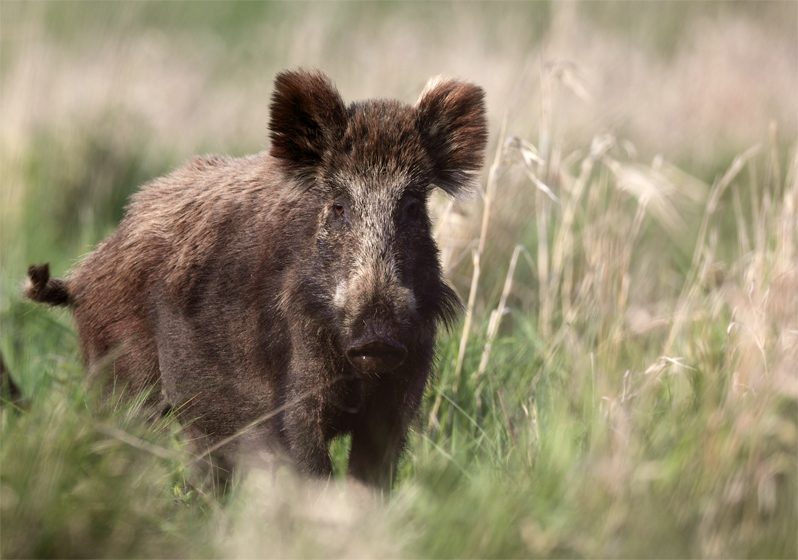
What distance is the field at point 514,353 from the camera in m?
3.04

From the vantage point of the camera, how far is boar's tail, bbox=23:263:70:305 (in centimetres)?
457

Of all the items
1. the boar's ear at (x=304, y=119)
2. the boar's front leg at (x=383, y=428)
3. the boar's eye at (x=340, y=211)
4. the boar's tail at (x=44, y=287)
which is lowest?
the boar's front leg at (x=383, y=428)

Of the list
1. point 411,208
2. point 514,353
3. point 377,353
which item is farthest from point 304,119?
point 514,353

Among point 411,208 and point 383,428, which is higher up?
point 411,208

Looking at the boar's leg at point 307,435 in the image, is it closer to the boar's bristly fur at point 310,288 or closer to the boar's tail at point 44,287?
the boar's bristly fur at point 310,288

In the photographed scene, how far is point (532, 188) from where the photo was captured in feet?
23.1

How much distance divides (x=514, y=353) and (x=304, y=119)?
205 cm

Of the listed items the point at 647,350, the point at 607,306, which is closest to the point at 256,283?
the point at 607,306

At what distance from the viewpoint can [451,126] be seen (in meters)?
4.28

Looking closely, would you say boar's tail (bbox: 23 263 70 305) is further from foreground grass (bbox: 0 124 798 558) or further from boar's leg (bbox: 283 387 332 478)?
boar's leg (bbox: 283 387 332 478)

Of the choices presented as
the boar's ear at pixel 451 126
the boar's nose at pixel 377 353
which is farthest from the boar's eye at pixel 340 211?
the boar's nose at pixel 377 353

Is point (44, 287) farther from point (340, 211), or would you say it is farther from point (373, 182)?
point (373, 182)

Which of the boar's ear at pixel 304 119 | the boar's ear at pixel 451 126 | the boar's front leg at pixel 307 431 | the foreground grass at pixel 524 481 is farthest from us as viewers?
the boar's ear at pixel 451 126

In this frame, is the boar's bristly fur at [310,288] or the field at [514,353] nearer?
the field at [514,353]
